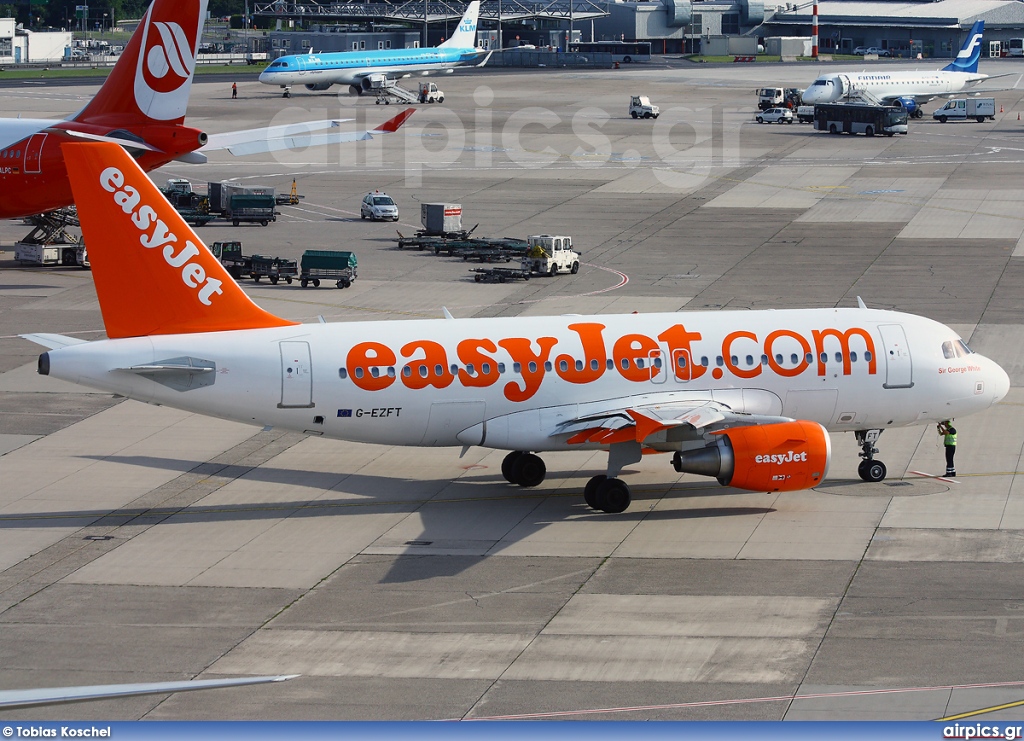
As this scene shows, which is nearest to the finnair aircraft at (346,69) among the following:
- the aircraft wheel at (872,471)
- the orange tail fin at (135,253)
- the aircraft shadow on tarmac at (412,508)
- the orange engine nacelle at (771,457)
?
the aircraft shadow on tarmac at (412,508)

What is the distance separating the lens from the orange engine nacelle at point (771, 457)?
34.4m

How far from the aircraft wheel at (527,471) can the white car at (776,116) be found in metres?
111

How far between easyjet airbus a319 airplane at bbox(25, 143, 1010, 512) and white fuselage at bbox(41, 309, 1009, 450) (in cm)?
4

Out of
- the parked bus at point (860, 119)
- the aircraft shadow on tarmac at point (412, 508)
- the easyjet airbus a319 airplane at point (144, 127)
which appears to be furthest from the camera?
the parked bus at point (860, 119)

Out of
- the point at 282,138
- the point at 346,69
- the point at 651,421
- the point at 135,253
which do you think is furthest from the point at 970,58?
the point at 135,253

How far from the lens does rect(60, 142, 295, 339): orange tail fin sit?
35.0m

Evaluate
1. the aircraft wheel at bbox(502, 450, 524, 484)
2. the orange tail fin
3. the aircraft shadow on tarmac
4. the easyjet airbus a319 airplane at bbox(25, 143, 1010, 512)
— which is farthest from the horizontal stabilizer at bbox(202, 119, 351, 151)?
the easyjet airbus a319 airplane at bbox(25, 143, 1010, 512)

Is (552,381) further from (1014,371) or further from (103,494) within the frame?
(1014,371)

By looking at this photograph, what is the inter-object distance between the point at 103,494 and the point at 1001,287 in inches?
1752

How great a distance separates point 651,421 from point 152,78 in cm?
4181

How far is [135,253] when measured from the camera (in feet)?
116

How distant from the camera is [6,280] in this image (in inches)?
2815

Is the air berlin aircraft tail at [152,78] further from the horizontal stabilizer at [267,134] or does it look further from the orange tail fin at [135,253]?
the orange tail fin at [135,253]

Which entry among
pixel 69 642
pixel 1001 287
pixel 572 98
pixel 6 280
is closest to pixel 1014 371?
pixel 1001 287
